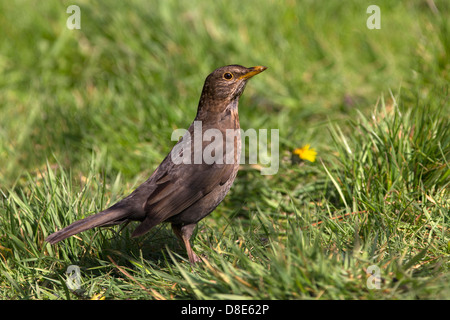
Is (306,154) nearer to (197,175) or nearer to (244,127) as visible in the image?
(244,127)

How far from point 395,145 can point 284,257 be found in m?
1.82

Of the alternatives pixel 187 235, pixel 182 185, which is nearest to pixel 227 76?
pixel 182 185

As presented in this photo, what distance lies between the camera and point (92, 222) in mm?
3652

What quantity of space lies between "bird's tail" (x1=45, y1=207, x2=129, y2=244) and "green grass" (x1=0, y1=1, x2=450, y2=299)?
0.93ft

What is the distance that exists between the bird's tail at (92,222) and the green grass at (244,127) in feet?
0.93

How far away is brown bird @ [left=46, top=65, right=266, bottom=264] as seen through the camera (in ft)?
12.8

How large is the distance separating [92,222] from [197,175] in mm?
847

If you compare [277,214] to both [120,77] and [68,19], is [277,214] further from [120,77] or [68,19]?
[68,19]

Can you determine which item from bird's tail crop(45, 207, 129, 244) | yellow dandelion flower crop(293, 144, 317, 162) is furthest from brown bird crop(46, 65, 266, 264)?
yellow dandelion flower crop(293, 144, 317, 162)

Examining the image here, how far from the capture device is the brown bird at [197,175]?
3.91 metres

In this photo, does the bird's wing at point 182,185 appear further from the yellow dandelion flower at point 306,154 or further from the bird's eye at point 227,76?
the yellow dandelion flower at point 306,154

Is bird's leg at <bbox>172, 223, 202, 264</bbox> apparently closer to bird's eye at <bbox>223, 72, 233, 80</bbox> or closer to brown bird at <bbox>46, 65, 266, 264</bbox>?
brown bird at <bbox>46, 65, 266, 264</bbox>

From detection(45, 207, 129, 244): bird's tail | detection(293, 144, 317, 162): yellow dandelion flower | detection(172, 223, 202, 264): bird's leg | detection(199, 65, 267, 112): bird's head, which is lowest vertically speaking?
detection(172, 223, 202, 264): bird's leg

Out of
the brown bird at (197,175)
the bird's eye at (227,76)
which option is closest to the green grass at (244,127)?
the brown bird at (197,175)
